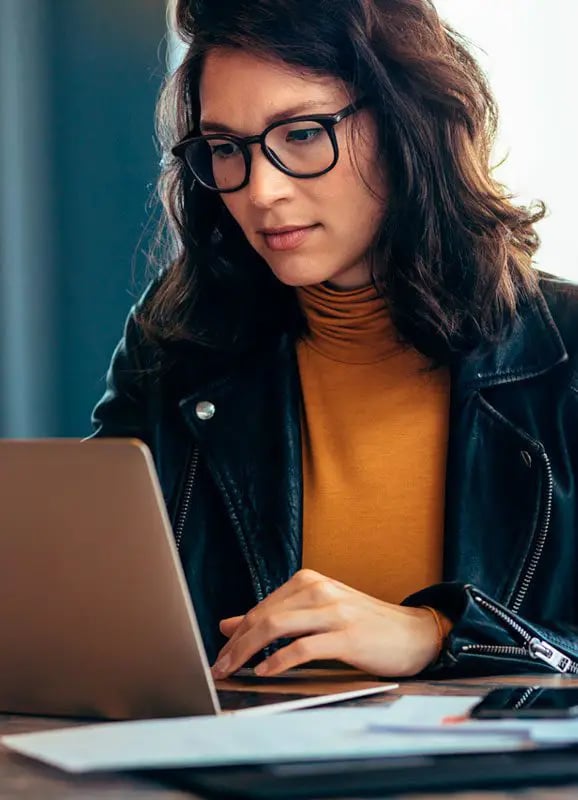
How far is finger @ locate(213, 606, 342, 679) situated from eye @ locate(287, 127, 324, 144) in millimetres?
632

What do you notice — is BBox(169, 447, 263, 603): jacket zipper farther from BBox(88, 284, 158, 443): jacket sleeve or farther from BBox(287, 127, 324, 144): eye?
BBox(287, 127, 324, 144): eye

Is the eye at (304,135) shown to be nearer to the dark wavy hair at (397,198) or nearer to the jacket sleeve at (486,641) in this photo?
the dark wavy hair at (397,198)

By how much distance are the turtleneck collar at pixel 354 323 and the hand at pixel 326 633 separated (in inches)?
22.6

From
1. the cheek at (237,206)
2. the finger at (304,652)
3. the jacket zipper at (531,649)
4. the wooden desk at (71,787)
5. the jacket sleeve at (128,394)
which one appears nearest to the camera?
the wooden desk at (71,787)

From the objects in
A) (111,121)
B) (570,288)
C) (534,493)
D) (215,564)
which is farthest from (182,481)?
(111,121)

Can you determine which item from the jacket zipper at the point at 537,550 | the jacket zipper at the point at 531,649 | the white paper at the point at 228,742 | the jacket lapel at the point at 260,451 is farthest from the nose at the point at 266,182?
the white paper at the point at 228,742

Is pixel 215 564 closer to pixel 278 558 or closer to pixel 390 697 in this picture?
pixel 278 558

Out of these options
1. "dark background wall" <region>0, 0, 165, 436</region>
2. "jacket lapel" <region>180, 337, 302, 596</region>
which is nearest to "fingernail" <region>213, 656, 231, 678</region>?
"jacket lapel" <region>180, 337, 302, 596</region>

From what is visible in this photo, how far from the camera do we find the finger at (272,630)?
110 centimetres

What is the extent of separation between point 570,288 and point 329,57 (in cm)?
44

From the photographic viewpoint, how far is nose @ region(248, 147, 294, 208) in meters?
1.51

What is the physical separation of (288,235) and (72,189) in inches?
53.7

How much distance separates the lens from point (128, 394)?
5.86 ft

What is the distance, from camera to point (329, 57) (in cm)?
154
